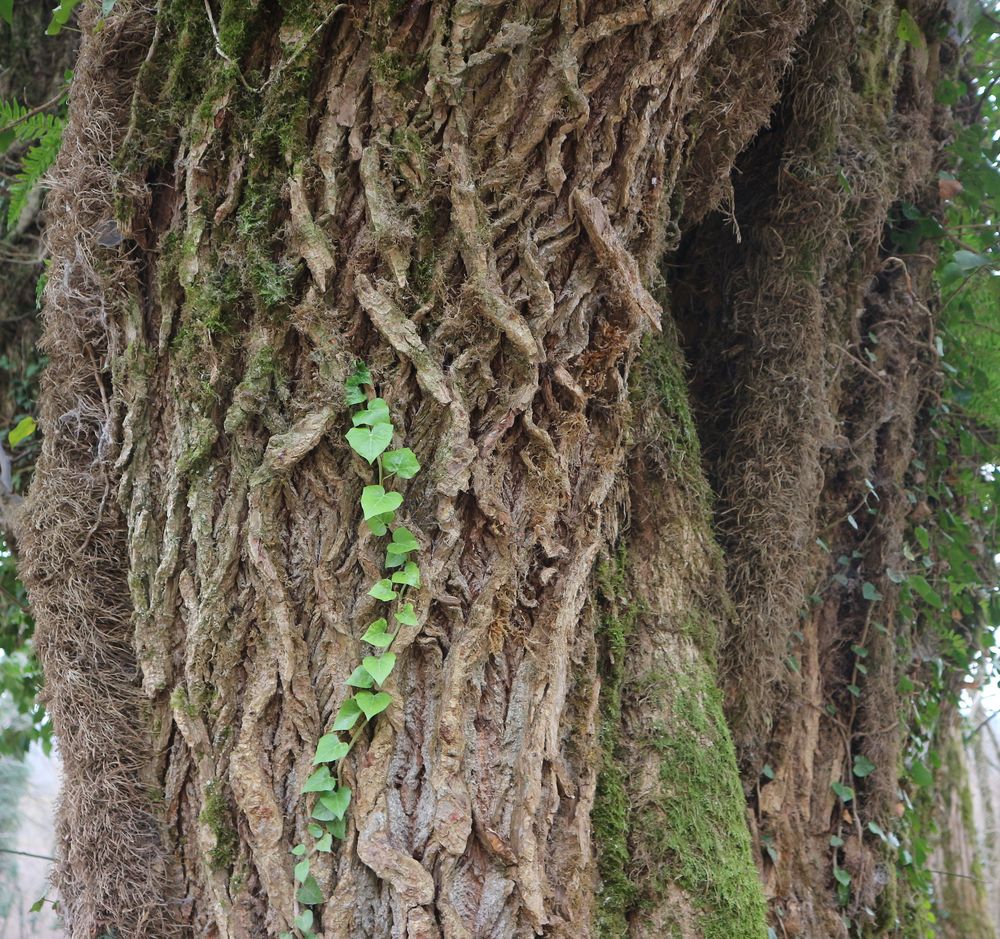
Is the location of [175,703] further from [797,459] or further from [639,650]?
[797,459]

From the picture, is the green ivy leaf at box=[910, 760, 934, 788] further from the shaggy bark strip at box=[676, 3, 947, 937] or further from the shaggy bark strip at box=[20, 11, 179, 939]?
the shaggy bark strip at box=[20, 11, 179, 939]

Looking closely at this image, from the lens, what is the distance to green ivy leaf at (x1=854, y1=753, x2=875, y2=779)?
2.70 metres

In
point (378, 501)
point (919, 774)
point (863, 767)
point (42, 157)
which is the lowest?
point (919, 774)

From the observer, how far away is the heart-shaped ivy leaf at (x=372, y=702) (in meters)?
1.52

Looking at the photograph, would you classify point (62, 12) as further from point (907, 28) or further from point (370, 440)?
point (907, 28)

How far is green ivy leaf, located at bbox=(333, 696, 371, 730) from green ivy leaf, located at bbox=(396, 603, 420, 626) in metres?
0.13

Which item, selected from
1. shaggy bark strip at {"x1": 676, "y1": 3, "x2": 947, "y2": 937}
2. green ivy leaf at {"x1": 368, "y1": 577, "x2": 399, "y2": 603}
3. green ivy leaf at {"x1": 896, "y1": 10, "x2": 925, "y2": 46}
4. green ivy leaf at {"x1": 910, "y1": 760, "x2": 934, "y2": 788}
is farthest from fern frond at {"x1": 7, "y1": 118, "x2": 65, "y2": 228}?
green ivy leaf at {"x1": 910, "y1": 760, "x2": 934, "y2": 788}

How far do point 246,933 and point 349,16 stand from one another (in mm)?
1744

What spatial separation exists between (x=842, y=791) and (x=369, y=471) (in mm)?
1977

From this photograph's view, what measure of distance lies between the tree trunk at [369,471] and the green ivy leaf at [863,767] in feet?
2.61

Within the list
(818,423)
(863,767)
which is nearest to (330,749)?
(818,423)

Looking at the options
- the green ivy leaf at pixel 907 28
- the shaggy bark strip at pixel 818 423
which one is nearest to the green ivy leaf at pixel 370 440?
the shaggy bark strip at pixel 818 423

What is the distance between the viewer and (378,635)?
154 centimetres

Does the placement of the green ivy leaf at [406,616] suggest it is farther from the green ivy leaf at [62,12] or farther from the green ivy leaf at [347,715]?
the green ivy leaf at [62,12]
